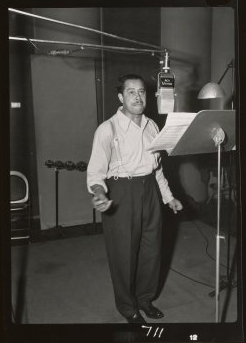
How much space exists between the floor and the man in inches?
20.2

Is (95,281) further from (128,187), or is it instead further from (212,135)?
(212,135)

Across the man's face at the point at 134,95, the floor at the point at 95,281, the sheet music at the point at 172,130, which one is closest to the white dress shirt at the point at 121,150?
the man's face at the point at 134,95

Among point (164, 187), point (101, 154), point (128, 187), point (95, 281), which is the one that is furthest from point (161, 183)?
point (95, 281)

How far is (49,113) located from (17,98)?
0.56 m

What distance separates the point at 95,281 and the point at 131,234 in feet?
4.21

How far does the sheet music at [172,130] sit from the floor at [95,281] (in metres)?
1.70

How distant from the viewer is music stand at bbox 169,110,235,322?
2.27m

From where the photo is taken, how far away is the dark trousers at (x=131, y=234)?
298 centimetres

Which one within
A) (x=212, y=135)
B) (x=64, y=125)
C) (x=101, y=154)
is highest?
(x=64, y=125)

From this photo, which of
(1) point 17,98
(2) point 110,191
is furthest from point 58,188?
(2) point 110,191

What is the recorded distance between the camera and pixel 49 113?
5.73m

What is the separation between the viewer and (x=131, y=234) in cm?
303

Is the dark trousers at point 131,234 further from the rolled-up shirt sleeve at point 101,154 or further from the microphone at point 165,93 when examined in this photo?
the microphone at point 165,93
